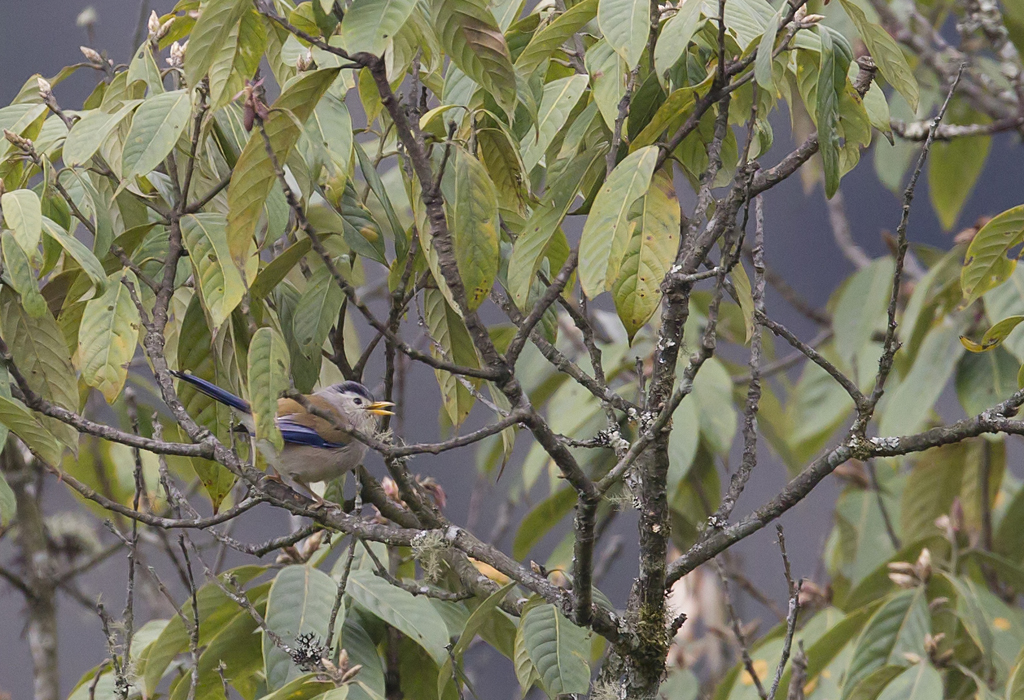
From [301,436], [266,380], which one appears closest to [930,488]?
Result: [301,436]

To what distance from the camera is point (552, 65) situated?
202 centimetres

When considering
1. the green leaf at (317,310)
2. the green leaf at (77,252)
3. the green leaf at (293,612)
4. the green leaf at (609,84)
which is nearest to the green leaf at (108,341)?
the green leaf at (77,252)

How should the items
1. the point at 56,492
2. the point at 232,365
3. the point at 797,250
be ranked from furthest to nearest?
the point at 797,250 < the point at 56,492 < the point at 232,365

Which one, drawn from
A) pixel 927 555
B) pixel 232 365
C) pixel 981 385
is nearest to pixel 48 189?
pixel 232 365

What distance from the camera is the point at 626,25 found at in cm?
148

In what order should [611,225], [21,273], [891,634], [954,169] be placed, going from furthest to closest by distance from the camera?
[954,169], [891,634], [21,273], [611,225]

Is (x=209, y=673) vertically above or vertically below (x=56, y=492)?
above

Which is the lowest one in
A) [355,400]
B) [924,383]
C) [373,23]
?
[924,383]

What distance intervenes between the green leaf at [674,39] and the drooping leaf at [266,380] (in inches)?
26.7

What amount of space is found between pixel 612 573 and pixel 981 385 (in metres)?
2.82

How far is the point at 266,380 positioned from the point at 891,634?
1.84 meters

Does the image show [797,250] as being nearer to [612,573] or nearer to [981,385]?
[612,573]

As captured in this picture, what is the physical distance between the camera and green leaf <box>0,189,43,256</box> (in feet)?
4.87

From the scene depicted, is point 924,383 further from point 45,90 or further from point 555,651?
point 45,90
